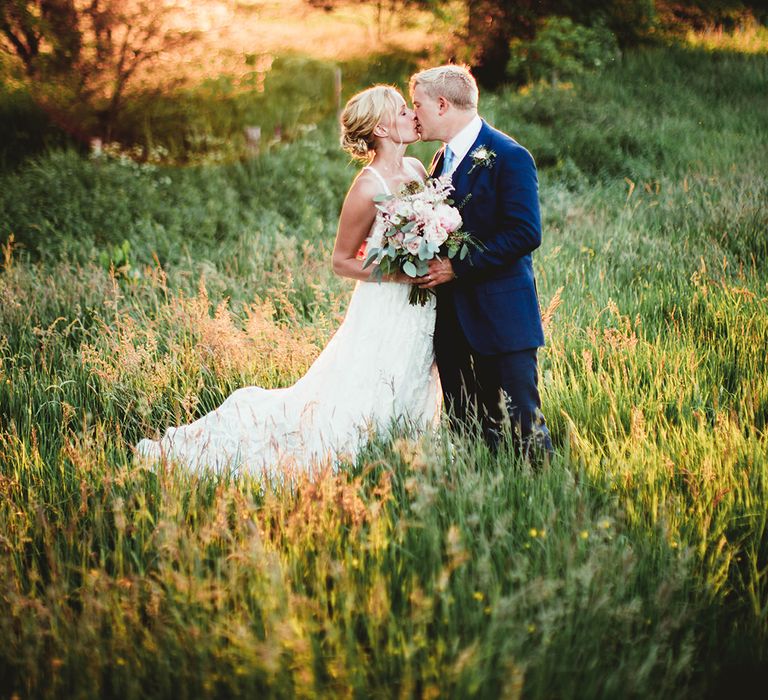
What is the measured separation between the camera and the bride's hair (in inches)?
146

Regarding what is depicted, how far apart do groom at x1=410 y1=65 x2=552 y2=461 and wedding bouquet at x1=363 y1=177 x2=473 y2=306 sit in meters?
0.11

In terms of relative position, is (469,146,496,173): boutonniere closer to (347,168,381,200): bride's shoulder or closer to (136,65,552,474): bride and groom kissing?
(136,65,552,474): bride and groom kissing

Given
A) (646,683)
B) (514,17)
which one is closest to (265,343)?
(646,683)

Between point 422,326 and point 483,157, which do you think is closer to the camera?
point 483,157

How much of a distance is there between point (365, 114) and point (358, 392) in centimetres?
159

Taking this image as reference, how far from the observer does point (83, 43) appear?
413 inches

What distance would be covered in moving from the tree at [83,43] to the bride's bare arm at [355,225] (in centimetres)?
881

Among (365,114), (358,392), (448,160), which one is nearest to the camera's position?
(448,160)

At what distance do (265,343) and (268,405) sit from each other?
0.92 m

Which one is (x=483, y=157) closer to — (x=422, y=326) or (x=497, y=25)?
(x=422, y=326)

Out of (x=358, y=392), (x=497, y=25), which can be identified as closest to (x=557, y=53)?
(x=497, y=25)

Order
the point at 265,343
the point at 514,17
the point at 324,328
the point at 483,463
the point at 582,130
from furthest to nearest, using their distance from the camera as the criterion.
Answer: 1. the point at 514,17
2. the point at 582,130
3. the point at 324,328
4. the point at 265,343
5. the point at 483,463

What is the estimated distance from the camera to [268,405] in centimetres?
420

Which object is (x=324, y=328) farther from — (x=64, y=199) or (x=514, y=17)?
(x=514, y=17)
